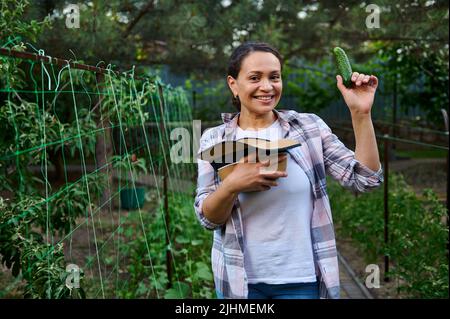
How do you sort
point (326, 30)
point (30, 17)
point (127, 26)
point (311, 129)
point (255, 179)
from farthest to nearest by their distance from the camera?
point (326, 30) < point (127, 26) < point (30, 17) < point (311, 129) < point (255, 179)

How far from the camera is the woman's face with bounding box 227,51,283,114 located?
1568 millimetres

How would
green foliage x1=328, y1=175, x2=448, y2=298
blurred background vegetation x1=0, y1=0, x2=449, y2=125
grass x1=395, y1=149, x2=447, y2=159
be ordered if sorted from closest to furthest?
green foliage x1=328, y1=175, x2=448, y2=298 < blurred background vegetation x1=0, y1=0, x2=449, y2=125 < grass x1=395, y1=149, x2=447, y2=159

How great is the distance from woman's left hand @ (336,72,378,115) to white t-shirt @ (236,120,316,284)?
0.70 ft

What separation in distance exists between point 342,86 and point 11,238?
1.41m

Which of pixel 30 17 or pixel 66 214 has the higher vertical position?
pixel 30 17

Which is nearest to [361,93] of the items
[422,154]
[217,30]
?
[217,30]

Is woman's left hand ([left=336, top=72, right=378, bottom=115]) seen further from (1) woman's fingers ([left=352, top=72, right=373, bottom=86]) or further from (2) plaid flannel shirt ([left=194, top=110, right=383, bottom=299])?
(2) plaid flannel shirt ([left=194, top=110, right=383, bottom=299])

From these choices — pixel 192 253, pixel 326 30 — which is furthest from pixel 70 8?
pixel 326 30

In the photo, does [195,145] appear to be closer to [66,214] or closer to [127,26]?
[66,214]

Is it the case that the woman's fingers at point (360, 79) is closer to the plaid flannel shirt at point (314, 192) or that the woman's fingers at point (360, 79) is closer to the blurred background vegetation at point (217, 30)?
the plaid flannel shirt at point (314, 192)

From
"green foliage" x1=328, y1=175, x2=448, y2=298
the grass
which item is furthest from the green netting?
the grass

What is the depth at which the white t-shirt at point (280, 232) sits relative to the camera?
1541 mm

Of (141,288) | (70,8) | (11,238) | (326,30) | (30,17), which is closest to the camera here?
(11,238)
